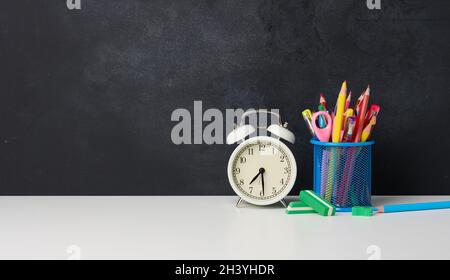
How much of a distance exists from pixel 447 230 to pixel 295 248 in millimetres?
350

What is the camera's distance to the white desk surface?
103 cm

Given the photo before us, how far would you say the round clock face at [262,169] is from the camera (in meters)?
1.45

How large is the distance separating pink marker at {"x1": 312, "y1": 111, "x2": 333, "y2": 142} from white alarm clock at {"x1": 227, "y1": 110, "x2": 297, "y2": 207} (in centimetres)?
8

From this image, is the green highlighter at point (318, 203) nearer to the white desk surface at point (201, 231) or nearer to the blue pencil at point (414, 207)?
the white desk surface at point (201, 231)

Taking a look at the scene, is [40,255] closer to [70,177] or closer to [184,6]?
[70,177]

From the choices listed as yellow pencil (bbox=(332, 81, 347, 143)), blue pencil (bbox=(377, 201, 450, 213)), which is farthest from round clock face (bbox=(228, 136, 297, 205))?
blue pencil (bbox=(377, 201, 450, 213))

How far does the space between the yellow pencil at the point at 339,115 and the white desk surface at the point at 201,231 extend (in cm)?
19

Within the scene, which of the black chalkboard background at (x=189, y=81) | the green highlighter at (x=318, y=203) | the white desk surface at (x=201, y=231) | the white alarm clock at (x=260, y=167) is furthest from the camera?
the black chalkboard background at (x=189, y=81)

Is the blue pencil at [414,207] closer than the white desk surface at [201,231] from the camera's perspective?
No

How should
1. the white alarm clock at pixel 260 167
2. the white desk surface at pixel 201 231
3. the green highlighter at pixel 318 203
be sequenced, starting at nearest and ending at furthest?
the white desk surface at pixel 201 231, the green highlighter at pixel 318 203, the white alarm clock at pixel 260 167

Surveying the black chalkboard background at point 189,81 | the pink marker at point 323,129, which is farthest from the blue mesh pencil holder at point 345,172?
the black chalkboard background at point 189,81

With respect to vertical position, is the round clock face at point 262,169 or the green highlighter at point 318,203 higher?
the round clock face at point 262,169

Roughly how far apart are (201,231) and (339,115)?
0.44m
